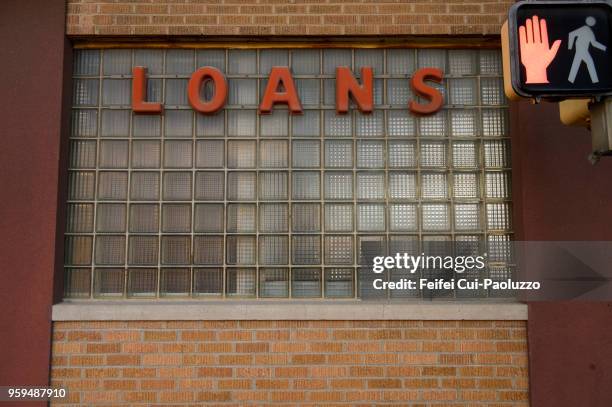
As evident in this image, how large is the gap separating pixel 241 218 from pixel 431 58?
8.57 feet

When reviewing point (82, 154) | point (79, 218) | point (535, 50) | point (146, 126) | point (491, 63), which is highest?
point (491, 63)

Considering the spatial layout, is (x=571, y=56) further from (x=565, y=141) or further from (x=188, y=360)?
(x=188, y=360)

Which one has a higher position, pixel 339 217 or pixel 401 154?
pixel 401 154

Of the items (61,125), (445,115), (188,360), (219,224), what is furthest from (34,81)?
(445,115)

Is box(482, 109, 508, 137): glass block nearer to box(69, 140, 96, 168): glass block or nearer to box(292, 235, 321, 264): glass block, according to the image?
box(292, 235, 321, 264): glass block

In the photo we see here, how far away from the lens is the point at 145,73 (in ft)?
16.8

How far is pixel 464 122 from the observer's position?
516cm

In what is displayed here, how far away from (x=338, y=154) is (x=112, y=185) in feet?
7.71

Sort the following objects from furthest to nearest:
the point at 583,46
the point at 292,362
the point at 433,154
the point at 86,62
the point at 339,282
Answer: the point at 86,62 → the point at 433,154 → the point at 339,282 → the point at 292,362 → the point at 583,46

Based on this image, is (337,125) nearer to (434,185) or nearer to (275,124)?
(275,124)

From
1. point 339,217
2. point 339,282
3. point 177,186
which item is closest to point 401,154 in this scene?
point 339,217

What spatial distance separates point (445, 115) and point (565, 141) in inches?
46.1

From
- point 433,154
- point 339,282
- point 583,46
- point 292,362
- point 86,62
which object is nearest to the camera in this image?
point 583,46

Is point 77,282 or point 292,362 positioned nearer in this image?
point 292,362
